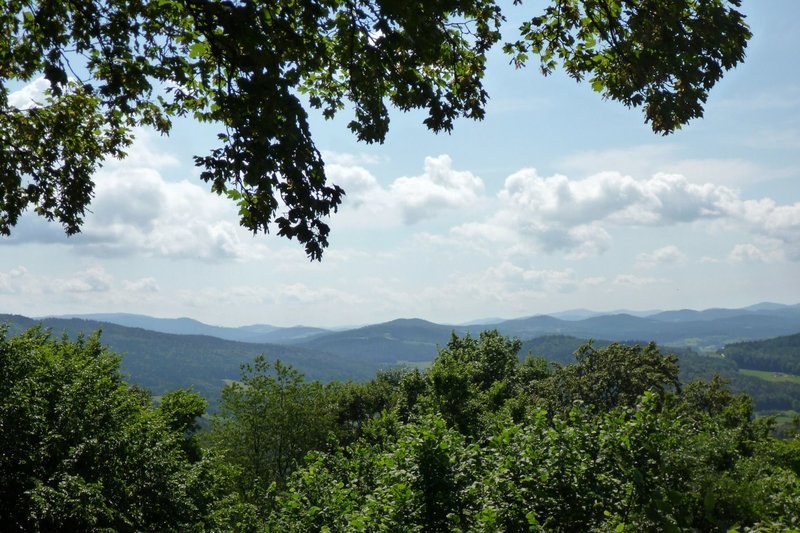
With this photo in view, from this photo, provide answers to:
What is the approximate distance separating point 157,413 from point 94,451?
32.5 feet

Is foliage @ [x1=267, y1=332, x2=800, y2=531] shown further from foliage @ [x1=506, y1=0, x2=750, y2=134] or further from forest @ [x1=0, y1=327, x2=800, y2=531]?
foliage @ [x1=506, y1=0, x2=750, y2=134]

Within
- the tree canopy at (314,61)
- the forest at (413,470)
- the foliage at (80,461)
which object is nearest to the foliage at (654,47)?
the tree canopy at (314,61)

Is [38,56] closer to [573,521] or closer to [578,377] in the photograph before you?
[573,521]

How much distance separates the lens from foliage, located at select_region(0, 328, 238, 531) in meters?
17.7

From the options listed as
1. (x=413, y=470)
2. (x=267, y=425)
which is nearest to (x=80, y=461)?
(x=413, y=470)

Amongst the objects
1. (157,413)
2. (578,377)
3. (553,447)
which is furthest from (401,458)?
(578,377)

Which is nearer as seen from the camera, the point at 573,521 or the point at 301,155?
the point at 301,155

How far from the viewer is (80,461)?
19781 millimetres

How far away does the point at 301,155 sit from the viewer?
6.12 m

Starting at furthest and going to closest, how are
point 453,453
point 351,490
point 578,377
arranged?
1. point 578,377
2. point 351,490
3. point 453,453

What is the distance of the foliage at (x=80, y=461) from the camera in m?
17.7

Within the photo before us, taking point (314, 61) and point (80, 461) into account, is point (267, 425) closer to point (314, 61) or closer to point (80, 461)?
point (80, 461)

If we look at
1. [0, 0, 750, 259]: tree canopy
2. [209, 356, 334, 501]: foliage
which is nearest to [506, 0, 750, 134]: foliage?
[0, 0, 750, 259]: tree canopy

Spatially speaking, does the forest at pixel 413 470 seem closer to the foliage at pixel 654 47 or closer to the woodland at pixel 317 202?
the woodland at pixel 317 202
